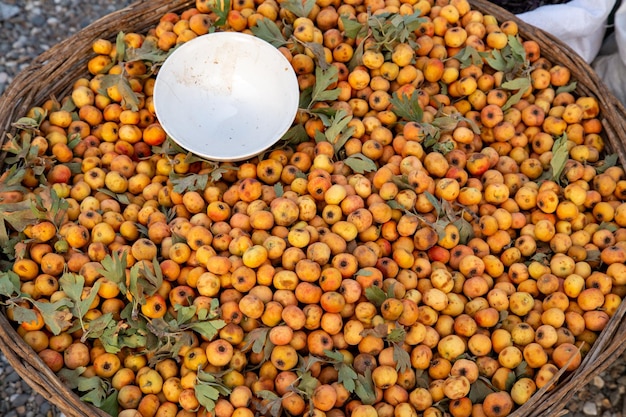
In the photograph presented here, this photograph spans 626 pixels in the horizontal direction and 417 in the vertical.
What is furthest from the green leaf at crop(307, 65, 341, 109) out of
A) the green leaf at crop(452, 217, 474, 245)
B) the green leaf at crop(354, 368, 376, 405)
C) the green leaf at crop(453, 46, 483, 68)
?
the green leaf at crop(354, 368, 376, 405)

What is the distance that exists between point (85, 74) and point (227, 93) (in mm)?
763

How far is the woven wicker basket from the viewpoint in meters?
2.13

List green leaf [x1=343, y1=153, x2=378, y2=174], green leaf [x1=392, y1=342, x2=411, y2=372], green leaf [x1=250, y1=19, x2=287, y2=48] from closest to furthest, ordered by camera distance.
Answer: green leaf [x1=392, y1=342, x2=411, y2=372] < green leaf [x1=343, y1=153, x2=378, y2=174] < green leaf [x1=250, y1=19, x2=287, y2=48]

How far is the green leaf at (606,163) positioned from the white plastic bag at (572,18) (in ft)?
2.94

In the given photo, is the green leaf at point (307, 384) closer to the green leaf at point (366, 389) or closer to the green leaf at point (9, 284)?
the green leaf at point (366, 389)

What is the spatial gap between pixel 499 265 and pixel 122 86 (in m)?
1.84

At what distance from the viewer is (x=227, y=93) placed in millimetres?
2896

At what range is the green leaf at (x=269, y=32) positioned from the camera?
294cm

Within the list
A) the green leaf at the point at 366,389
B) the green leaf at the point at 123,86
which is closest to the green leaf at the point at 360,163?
the green leaf at the point at 366,389

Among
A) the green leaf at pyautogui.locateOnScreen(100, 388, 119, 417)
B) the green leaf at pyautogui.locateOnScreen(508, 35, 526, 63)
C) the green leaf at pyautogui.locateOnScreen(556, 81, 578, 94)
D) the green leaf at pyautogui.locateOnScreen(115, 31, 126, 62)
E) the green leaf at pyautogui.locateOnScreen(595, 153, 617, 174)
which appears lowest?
the green leaf at pyautogui.locateOnScreen(100, 388, 119, 417)

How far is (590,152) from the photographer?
284 cm

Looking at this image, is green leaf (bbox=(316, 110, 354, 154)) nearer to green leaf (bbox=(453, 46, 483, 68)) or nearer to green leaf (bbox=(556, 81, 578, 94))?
green leaf (bbox=(453, 46, 483, 68))

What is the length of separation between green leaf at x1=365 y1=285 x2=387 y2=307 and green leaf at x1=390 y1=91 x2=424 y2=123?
878 mm

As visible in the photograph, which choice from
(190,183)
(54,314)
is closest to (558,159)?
(190,183)
